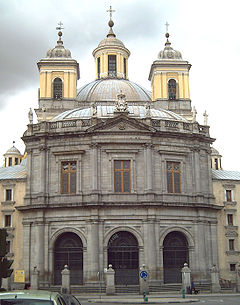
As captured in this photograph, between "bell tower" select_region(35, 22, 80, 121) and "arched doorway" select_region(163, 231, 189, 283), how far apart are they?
23.3m

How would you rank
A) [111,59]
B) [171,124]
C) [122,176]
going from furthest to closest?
1. [111,59]
2. [171,124]
3. [122,176]

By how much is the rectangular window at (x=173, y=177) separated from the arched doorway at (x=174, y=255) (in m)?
4.13

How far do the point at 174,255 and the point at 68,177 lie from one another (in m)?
12.3

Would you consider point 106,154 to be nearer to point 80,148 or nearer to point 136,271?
point 80,148

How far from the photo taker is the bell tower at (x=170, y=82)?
205ft

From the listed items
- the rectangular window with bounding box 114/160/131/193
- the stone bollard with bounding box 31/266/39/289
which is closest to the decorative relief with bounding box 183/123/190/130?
the rectangular window with bounding box 114/160/131/193

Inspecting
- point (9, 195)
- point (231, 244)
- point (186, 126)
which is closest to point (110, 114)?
point (186, 126)

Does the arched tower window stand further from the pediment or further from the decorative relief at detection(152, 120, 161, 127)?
the pediment

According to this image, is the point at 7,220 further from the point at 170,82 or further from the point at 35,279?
the point at 170,82

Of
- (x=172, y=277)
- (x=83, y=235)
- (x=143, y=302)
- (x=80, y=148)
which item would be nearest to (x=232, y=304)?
(x=143, y=302)

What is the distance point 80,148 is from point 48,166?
141 inches

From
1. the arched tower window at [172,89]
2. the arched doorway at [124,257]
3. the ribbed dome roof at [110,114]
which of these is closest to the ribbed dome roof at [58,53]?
the arched tower window at [172,89]

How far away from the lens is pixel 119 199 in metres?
Result: 44.8

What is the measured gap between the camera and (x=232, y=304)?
3006 centimetres
